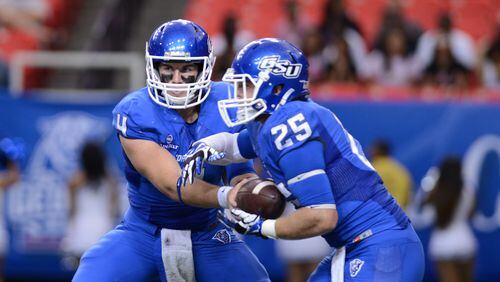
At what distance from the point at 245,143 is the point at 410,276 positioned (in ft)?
3.25

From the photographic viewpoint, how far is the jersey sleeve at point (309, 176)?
4512 mm

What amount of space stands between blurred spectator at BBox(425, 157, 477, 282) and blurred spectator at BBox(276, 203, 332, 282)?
0.94 meters

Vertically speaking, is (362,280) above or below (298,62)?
below

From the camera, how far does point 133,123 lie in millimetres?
5250

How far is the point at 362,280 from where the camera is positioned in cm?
468

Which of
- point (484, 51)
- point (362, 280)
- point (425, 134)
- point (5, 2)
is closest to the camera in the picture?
point (362, 280)

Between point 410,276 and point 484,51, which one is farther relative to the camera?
point 484,51

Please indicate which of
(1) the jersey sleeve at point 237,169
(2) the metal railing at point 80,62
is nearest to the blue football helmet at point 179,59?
(1) the jersey sleeve at point 237,169

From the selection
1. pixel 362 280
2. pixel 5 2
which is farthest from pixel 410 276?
pixel 5 2

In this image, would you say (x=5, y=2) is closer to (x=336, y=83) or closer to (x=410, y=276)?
(x=336, y=83)

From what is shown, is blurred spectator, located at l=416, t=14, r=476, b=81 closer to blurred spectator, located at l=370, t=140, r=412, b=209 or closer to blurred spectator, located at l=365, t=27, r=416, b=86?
blurred spectator, located at l=365, t=27, r=416, b=86

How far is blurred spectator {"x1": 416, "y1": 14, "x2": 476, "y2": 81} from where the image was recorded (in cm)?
968

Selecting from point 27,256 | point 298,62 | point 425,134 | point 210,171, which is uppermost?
point 298,62

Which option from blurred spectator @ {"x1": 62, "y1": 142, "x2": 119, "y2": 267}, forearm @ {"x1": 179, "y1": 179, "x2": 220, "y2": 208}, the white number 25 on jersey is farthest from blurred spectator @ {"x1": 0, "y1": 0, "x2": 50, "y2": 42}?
the white number 25 on jersey
